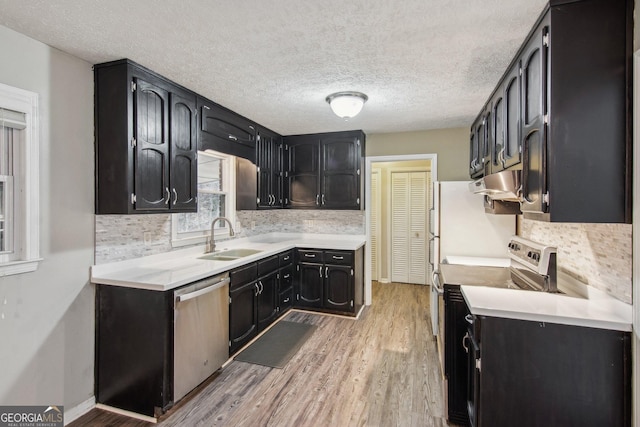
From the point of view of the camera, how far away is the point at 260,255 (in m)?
3.14

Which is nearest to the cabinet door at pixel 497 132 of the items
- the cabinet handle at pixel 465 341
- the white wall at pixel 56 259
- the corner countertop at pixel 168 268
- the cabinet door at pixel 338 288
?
the cabinet handle at pixel 465 341

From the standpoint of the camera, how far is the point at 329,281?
3.90 m

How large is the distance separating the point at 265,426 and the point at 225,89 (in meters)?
2.54

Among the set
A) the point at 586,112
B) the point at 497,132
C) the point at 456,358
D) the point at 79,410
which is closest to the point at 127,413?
the point at 79,410

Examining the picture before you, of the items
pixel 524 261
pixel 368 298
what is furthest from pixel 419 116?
pixel 368 298

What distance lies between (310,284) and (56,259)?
8.62 ft

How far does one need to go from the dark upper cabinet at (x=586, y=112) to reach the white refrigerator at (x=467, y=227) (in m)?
1.61

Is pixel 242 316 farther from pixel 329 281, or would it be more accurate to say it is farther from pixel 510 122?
pixel 510 122

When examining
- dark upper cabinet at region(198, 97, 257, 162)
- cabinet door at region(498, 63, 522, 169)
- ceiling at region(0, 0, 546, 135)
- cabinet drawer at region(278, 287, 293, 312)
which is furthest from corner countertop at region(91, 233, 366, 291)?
cabinet door at region(498, 63, 522, 169)

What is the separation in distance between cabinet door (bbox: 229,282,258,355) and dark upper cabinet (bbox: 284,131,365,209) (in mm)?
1574

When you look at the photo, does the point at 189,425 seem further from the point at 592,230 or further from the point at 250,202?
the point at 592,230

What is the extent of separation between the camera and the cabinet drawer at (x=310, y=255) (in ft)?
12.8

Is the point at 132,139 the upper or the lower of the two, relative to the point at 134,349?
upper

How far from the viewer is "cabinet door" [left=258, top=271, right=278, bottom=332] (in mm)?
3213
